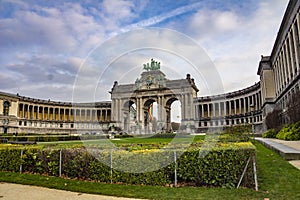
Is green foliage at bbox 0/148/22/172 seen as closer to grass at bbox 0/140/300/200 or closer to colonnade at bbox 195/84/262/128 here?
grass at bbox 0/140/300/200

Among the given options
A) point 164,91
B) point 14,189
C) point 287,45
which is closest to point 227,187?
point 14,189

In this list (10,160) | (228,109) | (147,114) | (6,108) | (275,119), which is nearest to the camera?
(10,160)

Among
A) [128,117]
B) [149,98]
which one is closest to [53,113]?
[128,117]

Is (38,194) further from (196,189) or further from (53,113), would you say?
(53,113)

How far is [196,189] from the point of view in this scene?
24.7ft

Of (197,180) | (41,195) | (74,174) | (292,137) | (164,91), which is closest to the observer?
(41,195)

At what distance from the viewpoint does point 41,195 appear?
24.4 feet

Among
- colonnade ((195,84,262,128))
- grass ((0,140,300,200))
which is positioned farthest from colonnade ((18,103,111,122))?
grass ((0,140,300,200))

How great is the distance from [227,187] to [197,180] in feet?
3.00

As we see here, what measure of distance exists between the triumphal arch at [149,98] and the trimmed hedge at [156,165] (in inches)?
2670

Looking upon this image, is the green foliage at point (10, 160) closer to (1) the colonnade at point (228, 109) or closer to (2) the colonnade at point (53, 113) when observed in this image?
(2) the colonnade at point (53, 113)

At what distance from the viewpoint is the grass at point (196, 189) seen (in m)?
6.82

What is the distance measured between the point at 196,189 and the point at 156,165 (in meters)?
1.50

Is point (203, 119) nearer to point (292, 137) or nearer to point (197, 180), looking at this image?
point (292, 137)
